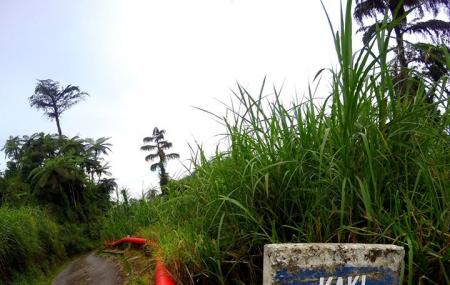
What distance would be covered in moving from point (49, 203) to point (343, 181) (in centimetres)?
1405

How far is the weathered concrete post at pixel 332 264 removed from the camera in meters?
→ 1.75

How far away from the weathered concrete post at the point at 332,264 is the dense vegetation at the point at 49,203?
24.5 feet

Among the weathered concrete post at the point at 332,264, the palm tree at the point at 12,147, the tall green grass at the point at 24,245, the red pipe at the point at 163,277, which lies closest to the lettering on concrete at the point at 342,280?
the weathered concrete post at the point at 332,264

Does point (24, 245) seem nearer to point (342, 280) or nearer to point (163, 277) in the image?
point (163, 277)

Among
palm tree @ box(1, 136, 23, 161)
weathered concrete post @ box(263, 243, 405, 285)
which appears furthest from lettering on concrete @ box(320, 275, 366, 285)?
palm tree @ box(1, 136, 23, 161)

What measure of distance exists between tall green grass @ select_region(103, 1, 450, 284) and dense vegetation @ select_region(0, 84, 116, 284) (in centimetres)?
664

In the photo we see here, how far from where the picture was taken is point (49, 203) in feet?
48.2

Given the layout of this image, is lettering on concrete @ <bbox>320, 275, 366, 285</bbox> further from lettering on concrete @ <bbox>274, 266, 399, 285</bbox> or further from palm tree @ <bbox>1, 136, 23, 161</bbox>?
palm tree @ <bbox>1, 136, 23, 161</bbox>

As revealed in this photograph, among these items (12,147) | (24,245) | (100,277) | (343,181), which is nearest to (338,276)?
(343,181)

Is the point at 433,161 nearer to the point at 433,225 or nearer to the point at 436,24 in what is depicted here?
the point at 433,225

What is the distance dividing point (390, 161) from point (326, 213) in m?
0.42

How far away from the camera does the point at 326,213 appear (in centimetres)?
234

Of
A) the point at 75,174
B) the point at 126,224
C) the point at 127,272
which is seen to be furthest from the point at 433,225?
the point at 75,174

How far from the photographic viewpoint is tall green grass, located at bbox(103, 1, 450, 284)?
7.02ft
